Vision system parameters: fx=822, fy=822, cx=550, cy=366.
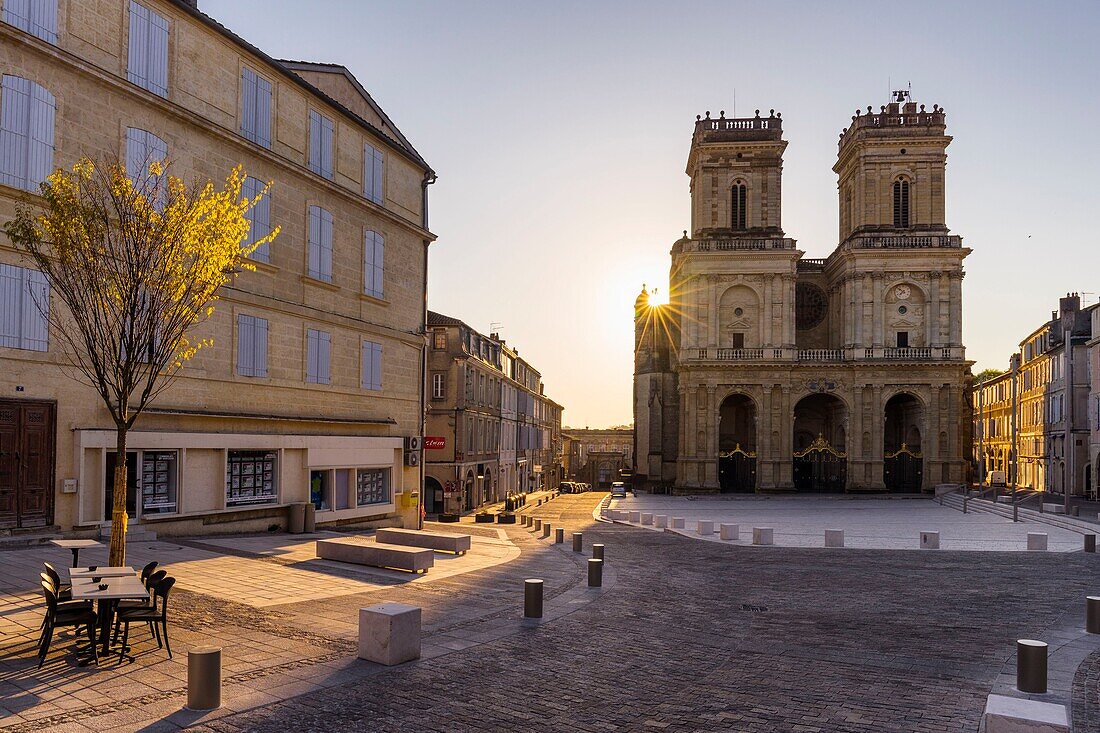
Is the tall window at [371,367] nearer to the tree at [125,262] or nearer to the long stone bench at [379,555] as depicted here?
the long stone bench at [379,555]

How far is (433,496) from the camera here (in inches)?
2084

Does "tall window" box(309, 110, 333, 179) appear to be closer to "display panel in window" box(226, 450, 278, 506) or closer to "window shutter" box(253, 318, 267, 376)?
"window shutter" box(253, 318, 267, 376)

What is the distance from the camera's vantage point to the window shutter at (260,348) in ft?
76.4

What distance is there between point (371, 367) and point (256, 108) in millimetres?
9169

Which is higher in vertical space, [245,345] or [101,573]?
[245,345]

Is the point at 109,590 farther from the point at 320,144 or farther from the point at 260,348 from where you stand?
the point at 320,144

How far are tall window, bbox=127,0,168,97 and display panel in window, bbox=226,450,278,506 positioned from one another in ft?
31.6

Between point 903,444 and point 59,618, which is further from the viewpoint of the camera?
point 903,444

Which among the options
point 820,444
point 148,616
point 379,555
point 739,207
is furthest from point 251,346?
point 739,207

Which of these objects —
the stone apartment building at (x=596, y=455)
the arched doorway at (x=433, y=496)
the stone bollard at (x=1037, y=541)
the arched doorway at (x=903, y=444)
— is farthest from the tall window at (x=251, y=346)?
the stone apartment building at (x=596, y=455)

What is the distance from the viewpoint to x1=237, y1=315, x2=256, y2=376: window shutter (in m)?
22.7

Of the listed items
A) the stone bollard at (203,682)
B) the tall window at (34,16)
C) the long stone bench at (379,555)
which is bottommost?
the long stone bench at (379,555)

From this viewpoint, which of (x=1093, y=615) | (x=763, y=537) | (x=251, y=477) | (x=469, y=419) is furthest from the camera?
(x=469, y=419)

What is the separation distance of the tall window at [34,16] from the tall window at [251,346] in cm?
798
